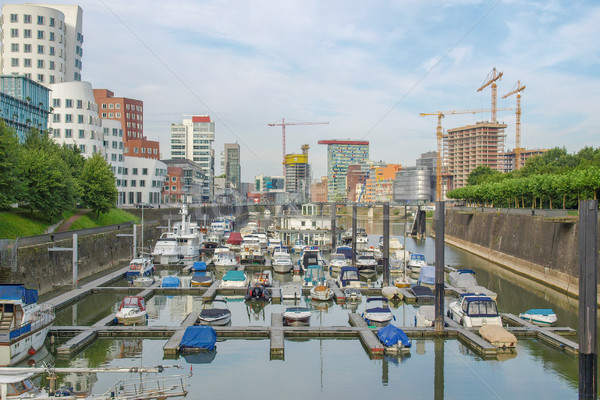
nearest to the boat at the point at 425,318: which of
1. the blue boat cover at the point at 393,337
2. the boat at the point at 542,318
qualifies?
the blue boat cover at the point at 393,337

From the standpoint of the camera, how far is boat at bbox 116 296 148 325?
3006 cm

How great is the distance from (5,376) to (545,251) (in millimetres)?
45882

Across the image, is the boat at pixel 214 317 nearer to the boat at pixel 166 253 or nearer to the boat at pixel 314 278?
the boat at pixel 314 278

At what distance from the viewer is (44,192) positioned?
1752 inches

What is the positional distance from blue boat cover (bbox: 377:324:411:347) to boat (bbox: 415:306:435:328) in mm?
3461

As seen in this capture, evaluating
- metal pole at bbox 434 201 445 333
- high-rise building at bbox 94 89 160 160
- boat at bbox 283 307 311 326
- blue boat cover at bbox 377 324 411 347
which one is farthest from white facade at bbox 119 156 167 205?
metal pole at bbox 434 201 445 333

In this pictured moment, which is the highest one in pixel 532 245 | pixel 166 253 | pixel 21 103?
pixel 21 103

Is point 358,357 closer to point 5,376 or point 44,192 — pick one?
point 5,376

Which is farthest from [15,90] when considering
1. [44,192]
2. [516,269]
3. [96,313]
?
[516,269]

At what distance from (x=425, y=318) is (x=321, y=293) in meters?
9.30

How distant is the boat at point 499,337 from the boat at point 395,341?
13.6 feet

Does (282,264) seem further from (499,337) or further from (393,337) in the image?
(499,337)

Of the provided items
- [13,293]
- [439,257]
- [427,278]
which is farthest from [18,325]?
[427,278]

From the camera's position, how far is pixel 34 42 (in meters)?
82.8
